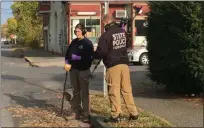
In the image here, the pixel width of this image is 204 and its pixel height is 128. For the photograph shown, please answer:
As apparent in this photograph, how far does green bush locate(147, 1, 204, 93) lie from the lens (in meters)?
9.54

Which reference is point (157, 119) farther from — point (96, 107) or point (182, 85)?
point (182, 85)

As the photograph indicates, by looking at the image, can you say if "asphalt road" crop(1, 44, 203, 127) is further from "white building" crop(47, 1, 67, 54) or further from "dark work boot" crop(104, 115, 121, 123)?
"white building" crop(47, 1, 67, 54)

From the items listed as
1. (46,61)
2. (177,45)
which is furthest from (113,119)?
(46,61)

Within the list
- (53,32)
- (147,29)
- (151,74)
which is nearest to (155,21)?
(147,29)

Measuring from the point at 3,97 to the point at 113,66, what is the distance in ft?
19.0

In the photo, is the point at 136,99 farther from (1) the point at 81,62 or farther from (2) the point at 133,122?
(2) the point at 133,122

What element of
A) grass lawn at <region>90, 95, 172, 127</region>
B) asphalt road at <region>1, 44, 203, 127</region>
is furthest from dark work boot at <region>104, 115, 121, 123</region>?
asphalt road at <region>1, 44, 203, 127</region>

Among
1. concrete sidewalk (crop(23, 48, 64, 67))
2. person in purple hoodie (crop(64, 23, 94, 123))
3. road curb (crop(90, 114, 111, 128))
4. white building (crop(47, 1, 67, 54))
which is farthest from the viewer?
white building (crop(47, 1, 67, 54))

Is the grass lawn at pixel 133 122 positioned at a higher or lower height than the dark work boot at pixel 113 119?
lower

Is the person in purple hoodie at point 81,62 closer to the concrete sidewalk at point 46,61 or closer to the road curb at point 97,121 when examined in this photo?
the road curb at point 97,121

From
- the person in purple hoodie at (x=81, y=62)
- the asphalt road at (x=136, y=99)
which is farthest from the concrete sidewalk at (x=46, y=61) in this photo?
the person in purple hoodie at (x=81, y=62)

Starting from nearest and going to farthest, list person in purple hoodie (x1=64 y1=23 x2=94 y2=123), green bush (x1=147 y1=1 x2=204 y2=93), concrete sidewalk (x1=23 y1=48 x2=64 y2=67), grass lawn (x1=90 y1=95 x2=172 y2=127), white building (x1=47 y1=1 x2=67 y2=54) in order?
grass lawn (x1=90 y1=95 x2=172 y2=127), person in purple hoodie (x1=64 y1=23 x2=94 y2=123), green bush (x1=147 y1=1 x2=204 y2=93), concrete sidewalk (x1=23 y1=48 x2=64 y2=67), white building (x1=47 y1=1 x2=67 y2=54)

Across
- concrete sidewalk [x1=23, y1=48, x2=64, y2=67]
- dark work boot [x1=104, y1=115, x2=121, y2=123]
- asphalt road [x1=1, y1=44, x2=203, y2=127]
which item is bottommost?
concrete sidewalk [x1=23, y1=48, x2=64, y2=67]

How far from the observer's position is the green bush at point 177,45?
9539 mm
